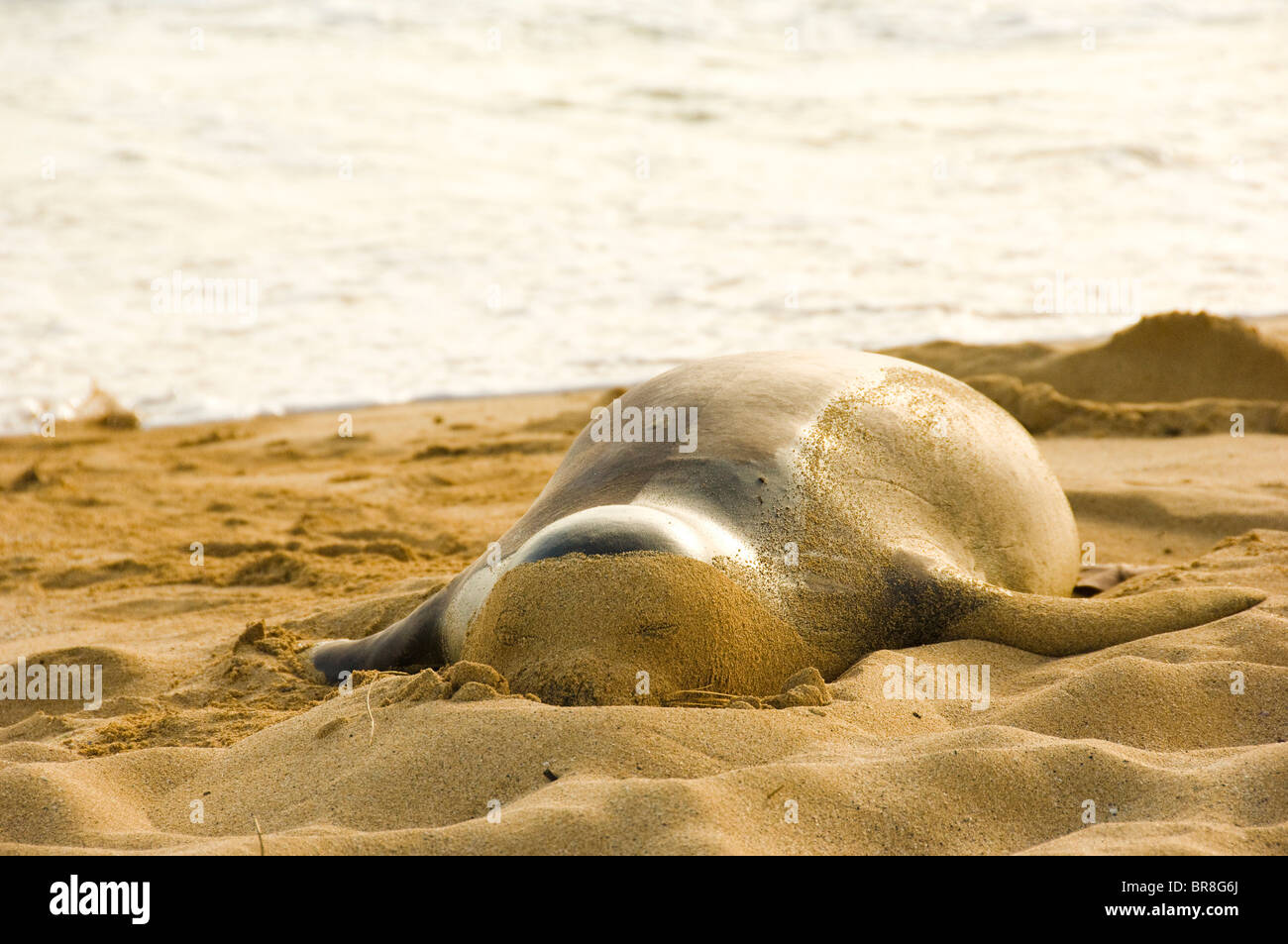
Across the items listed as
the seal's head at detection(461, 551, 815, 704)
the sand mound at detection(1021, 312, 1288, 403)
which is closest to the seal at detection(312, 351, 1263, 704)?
the seal's head at detection(461, 551, 815, 704)

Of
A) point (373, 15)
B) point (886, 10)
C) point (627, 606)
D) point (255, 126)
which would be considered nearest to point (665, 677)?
point (627, 606)

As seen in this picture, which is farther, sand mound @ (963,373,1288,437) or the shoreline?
the shoreline

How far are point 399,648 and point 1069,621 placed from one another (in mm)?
1732

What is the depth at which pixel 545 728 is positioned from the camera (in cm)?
246

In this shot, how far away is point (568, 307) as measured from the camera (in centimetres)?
916

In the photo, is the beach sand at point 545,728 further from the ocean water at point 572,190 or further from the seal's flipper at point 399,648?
the ocean water at point 572,190

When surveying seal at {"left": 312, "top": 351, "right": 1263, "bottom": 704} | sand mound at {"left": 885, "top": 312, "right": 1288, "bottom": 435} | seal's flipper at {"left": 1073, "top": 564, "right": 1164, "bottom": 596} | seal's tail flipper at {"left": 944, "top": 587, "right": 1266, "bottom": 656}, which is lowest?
seal's flipper at {"left": 1073, "top": 564, "right": 1164, "bottom": 596}

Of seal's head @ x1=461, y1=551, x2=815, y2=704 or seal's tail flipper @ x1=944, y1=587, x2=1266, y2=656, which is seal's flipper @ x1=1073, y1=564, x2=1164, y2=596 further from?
seal's head @ x1=461, y1=551, x2=815, y2=704

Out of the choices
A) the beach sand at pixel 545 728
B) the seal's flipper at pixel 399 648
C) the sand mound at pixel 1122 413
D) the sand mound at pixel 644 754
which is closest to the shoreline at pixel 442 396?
the sand mound at pixel 1122 413

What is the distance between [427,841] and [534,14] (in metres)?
19.4

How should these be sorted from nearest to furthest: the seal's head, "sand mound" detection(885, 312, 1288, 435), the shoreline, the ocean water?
the seal's head
"sand mound" detection(885, 312, 1288, 435)
the shoreline
the ocean water

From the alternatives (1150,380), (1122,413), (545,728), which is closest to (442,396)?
(1122,413)

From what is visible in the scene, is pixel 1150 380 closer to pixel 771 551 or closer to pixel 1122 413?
A: pixel 1122 413

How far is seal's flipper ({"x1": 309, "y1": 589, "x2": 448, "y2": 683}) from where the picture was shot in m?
3.23
